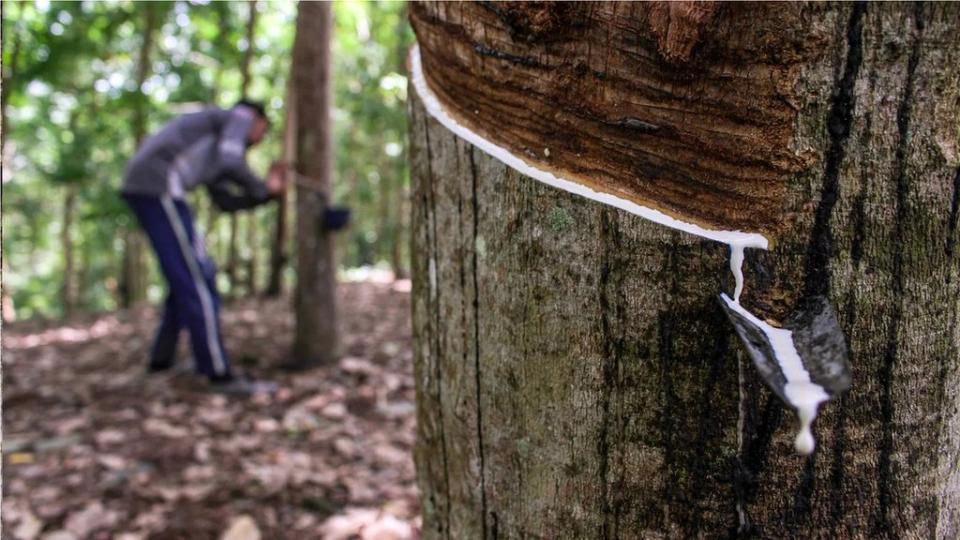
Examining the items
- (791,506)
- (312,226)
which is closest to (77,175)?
(312,226)

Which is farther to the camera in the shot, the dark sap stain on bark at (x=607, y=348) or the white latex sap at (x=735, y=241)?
the dark sap stain on bark at (x=607, y=348)

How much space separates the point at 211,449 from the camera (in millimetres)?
2902

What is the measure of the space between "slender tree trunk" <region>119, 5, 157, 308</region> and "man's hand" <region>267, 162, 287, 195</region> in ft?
12.3

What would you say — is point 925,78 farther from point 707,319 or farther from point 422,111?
point 422,111

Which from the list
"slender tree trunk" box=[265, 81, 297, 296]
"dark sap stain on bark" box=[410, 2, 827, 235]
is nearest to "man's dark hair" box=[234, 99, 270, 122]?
"slender tree trunk" box=[265, 81, 297, 296]

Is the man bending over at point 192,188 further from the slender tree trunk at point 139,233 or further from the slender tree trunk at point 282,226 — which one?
the slender tree trunk at point 139,233

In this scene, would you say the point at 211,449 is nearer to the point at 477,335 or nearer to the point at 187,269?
the point at 187,269

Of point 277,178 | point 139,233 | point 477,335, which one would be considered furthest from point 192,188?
point 139,233

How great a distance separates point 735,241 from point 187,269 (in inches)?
145

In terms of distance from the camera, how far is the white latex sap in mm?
524

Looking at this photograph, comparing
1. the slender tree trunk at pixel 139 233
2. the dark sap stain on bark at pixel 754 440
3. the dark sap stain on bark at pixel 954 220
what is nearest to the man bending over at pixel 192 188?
the dark sap stain on bark at pixel 754 440

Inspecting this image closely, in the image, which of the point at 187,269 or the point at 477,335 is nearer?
the point at 477,335

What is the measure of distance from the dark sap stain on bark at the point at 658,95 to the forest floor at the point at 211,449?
5.99 feet

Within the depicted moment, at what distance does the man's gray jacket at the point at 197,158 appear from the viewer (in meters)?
3.62
